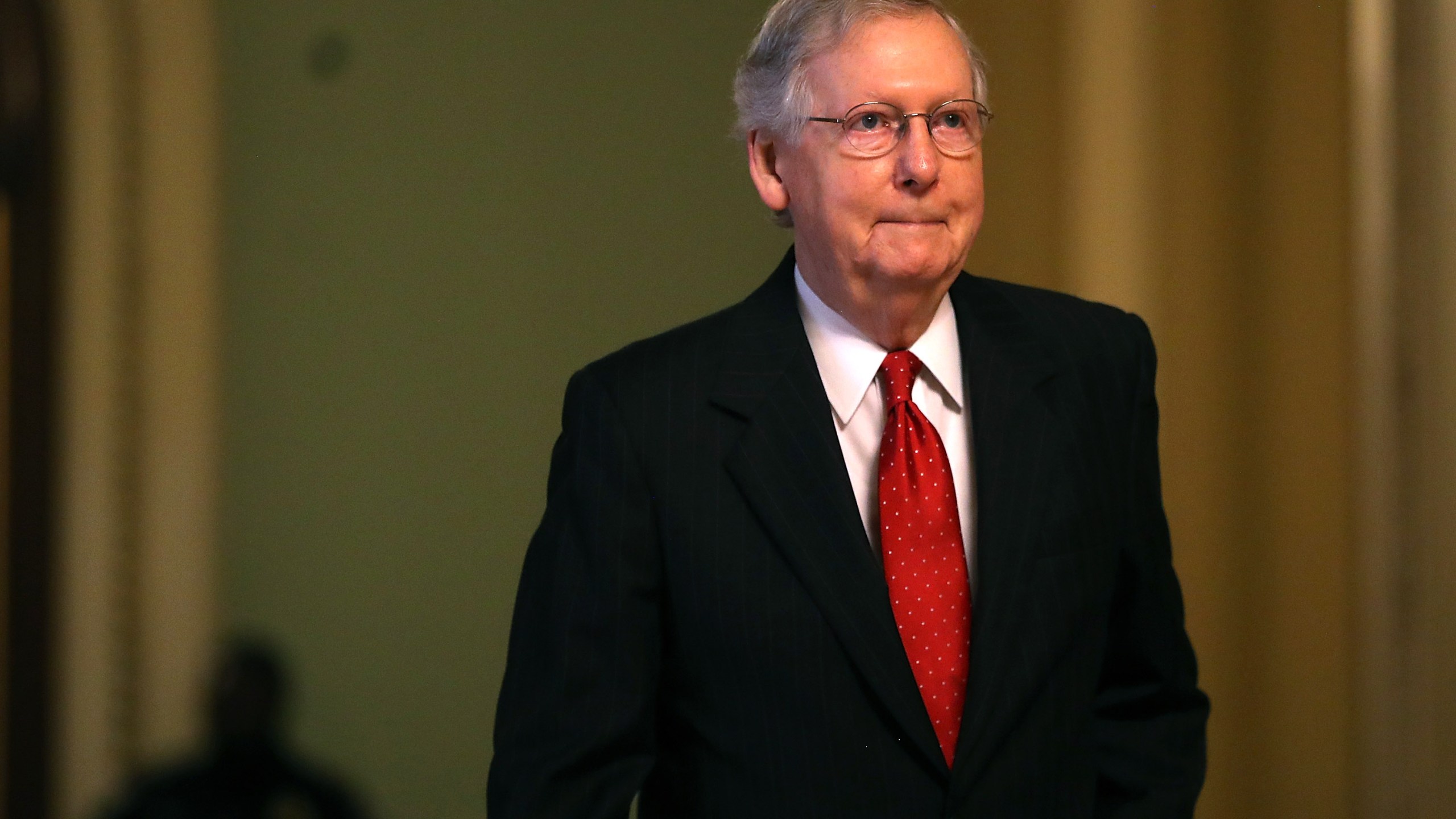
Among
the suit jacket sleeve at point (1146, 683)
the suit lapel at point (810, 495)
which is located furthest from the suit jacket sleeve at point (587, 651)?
the suit jacket sleeve at point (1146, 683)

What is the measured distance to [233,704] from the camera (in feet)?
6.05

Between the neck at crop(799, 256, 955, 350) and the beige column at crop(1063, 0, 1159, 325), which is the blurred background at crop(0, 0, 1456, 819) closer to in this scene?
the beige column at crop(1063, 0, 1159, 325)

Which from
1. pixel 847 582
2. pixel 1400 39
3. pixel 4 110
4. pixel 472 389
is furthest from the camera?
pixel 472 389

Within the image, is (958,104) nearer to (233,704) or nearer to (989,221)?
(989,221)

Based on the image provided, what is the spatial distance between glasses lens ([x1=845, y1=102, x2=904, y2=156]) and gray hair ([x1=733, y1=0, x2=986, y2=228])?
0.15 ft

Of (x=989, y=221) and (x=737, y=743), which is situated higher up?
(x=989, y=221)

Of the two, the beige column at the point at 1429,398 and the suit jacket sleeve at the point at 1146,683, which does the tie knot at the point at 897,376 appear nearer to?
the suit jacket sleeve at the point at 1146,683

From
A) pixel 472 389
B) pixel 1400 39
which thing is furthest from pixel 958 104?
pixel 472 389

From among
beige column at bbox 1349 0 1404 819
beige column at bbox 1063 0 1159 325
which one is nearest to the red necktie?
beige column at bbox 1349 0 1404 819

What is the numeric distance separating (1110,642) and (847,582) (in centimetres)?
31

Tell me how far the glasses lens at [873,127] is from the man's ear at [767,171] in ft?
0.33

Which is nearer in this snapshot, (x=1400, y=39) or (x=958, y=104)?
(x=958, y=104)

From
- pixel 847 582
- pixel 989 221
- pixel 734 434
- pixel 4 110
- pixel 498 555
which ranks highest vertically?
pixel 4 110

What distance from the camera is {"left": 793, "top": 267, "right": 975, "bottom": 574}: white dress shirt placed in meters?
1.13
